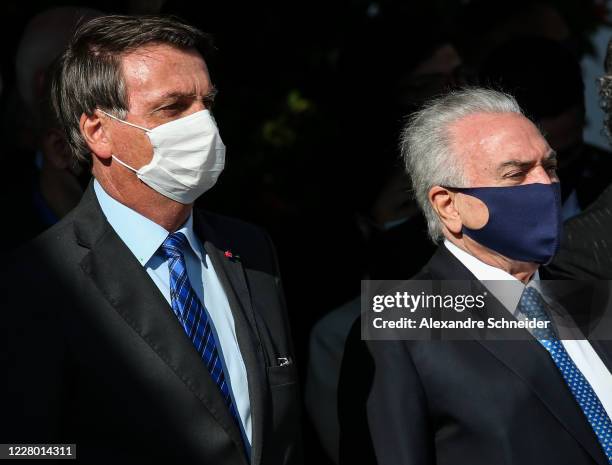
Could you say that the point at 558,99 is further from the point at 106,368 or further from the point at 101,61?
the point at 106,368

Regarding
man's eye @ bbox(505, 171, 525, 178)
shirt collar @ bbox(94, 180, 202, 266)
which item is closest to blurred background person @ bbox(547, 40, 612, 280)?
man's eye @ bbox(505, 171, 525, 178)

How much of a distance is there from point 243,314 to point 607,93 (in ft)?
6.27

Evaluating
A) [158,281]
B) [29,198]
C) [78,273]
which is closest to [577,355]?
[158,281]

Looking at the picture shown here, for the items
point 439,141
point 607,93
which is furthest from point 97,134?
point 607,93

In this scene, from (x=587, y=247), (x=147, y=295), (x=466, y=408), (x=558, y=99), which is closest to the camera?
(x=147, y=295)

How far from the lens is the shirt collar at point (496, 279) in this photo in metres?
3.44

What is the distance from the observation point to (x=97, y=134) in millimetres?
3275

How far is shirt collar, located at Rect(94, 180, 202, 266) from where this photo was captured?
10.4 feet

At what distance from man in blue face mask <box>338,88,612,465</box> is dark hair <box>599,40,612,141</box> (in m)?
0.71

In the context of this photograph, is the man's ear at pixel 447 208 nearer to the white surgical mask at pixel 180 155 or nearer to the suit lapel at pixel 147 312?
the white surgical mask at pixel 180 155

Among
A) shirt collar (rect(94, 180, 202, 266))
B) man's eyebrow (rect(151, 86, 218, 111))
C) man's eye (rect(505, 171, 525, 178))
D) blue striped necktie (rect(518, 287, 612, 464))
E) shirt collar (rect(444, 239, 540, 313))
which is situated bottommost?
blue striped necktie (rect(518, 287, 612, 464))

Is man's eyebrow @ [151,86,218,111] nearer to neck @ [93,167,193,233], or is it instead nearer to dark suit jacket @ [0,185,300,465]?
neck @ [93,167,193,233]

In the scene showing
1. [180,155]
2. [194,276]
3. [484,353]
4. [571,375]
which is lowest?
[571,375]

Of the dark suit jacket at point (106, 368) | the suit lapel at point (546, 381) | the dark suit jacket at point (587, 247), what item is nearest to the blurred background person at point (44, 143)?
the dark suit jacket at point (106, 368)
